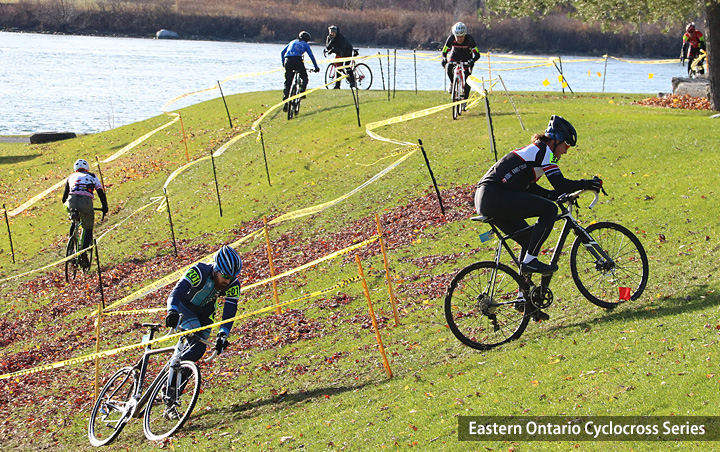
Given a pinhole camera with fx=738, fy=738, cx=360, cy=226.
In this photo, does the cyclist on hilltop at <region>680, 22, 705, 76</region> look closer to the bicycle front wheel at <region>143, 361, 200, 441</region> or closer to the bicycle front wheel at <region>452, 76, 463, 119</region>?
the bicycle front wheel at <region>452, 76, 463, 119</region>

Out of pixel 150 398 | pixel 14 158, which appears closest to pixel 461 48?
pixel 150 398

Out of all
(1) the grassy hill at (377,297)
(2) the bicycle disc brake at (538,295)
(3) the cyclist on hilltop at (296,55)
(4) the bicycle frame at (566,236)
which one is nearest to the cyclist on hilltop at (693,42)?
(1) the grassy hill at (377,297)

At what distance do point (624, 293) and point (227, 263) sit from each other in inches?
185

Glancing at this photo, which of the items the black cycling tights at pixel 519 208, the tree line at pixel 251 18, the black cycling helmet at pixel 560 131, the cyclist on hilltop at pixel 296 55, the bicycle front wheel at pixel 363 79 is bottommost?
the black cycling tights at pixel 519 208

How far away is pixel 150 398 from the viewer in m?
8.34

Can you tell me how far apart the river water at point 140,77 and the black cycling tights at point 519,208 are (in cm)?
3408

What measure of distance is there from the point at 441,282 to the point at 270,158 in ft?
43.7

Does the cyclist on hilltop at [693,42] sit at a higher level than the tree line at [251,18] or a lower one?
lower

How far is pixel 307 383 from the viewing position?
30.0 ft

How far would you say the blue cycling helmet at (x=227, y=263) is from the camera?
832 centimetres

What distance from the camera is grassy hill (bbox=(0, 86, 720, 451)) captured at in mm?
7234

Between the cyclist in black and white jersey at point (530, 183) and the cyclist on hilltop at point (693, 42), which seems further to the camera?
the cyclist on hilltop at point (693, 42)

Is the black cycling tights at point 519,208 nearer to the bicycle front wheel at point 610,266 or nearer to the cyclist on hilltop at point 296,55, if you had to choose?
the bicycle front wheel at point 610,266

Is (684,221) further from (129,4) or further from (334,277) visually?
(129,4)
